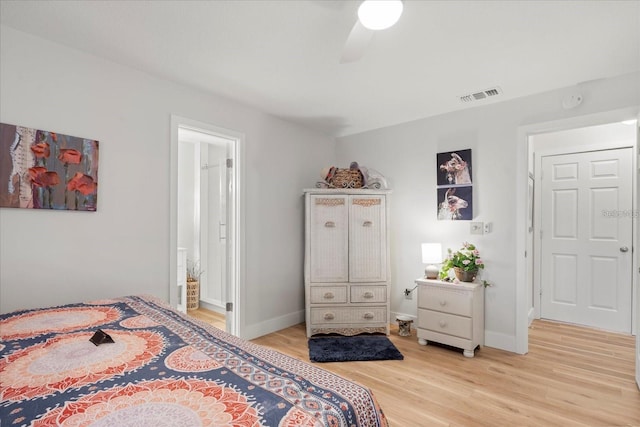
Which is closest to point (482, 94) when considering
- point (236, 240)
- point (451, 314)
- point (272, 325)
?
point (451, 314)

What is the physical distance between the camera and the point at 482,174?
130 inches

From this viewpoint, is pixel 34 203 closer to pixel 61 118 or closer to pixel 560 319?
pixel 61 118

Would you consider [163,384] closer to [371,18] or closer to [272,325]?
[371,18]

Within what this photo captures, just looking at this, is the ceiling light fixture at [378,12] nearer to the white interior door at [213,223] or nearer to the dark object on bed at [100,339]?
the dark object on bed at [100,339]

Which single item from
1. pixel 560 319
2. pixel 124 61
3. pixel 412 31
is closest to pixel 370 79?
pixel 412 31

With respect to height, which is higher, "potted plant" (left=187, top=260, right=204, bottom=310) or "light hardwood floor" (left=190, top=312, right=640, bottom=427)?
"potted plant" (left=187, top=260, right=204, bottom=310)

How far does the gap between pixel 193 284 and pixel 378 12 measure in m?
4.05

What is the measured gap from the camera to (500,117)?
3.20 m

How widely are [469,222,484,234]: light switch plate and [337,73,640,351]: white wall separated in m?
0.06

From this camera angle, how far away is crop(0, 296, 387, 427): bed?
2.76ft

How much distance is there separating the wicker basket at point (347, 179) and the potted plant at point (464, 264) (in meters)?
1.26

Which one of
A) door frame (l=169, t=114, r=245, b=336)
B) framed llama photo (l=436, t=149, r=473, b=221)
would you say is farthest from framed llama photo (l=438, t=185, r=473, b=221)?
door frame (l=169, t=114, r=245, b=336)

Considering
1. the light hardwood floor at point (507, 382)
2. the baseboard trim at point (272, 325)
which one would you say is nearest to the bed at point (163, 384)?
the light hardwood floor at point (507, 382)

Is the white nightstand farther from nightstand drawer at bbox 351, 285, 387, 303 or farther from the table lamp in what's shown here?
nightstand drawer at bbox 351, 285, 387, 303
